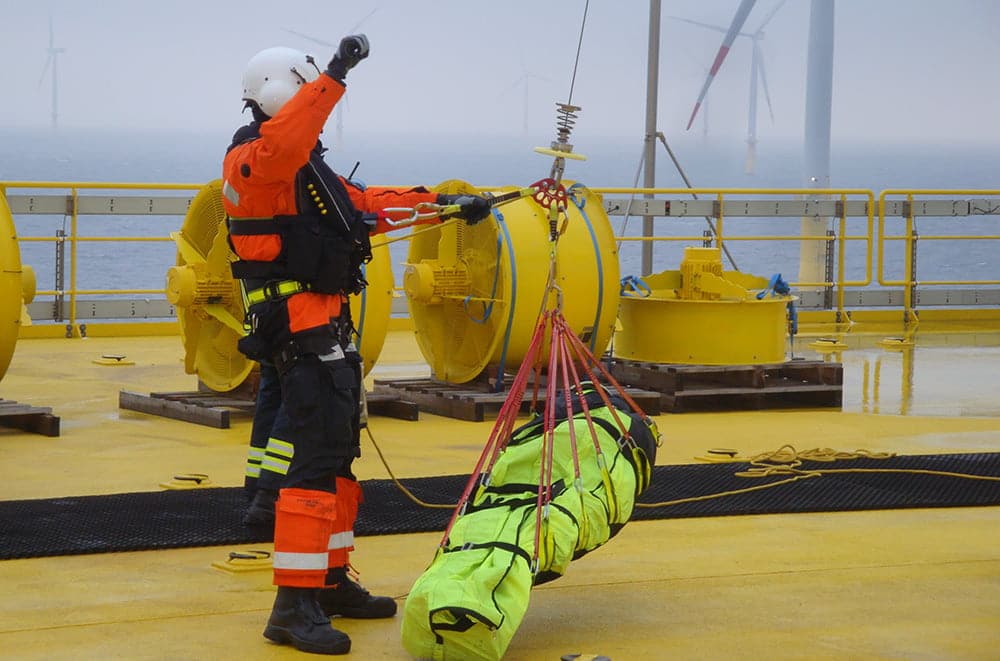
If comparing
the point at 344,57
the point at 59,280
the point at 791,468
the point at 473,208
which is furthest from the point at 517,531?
the point at 59,280

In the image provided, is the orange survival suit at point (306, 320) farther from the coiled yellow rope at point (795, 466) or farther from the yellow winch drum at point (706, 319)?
the yellow winch drum at point (706, 319)

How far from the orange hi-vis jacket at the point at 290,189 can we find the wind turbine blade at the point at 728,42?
56.4 ft

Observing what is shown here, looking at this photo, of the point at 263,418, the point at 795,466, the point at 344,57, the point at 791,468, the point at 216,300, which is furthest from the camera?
the point at 216,300

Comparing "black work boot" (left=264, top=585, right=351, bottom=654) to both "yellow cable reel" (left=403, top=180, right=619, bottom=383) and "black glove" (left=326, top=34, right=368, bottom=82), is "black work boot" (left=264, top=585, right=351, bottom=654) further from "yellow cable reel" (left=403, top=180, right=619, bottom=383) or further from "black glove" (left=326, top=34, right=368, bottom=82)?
"yellow cable reel" (left=403, top=180, right=619, bottom=383)

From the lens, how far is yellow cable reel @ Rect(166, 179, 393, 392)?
8656 millimetres

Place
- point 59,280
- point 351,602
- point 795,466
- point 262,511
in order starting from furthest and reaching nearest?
point 59,280 → point 795,466 → point 262,511 → point 351,602

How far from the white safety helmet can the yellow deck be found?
1686 millimetres

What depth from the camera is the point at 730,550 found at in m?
5.90

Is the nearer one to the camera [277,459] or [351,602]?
[351,602]

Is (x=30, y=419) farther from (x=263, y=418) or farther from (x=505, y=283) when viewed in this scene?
(x=505, y=283)

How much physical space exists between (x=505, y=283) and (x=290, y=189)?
422 centimetres

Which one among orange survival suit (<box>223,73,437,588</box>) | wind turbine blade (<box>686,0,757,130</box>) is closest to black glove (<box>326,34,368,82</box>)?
orange survival suit (<box>223,73,437,588</box>)

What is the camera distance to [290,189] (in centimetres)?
475

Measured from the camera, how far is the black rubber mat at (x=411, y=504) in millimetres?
5863
